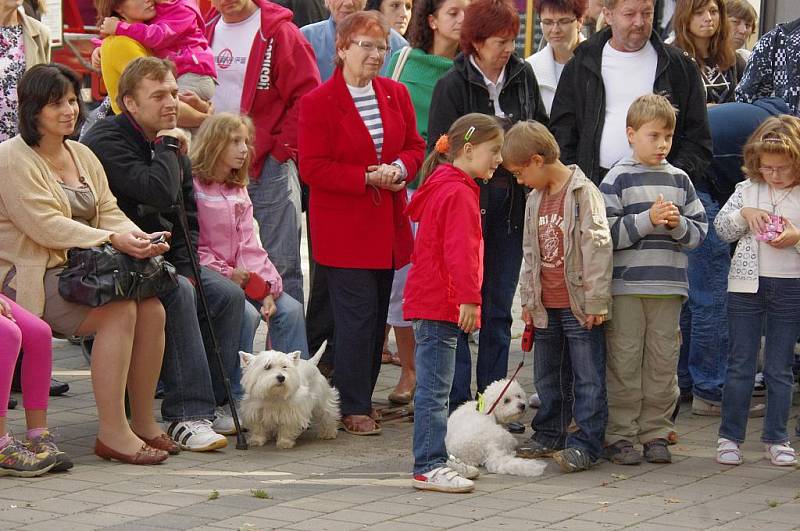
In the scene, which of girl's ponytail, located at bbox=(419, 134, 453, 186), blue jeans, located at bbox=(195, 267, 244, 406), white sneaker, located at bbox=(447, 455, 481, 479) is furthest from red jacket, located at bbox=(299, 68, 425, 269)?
white sneaker, located at bbox=(447, 455, 481, 479)

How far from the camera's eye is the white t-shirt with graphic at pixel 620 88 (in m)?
7.16

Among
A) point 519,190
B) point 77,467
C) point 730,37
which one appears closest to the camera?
point 77,467

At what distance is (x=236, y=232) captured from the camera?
290 inches

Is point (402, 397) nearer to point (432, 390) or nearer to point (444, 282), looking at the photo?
point (432, 390)

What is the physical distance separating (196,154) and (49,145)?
98 centimetres

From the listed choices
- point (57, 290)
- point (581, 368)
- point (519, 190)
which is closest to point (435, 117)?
point (519, 190)

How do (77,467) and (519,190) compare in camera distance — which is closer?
(77,467)

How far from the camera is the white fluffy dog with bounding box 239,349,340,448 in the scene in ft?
22.1

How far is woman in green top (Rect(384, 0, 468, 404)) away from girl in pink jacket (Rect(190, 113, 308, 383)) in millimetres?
715

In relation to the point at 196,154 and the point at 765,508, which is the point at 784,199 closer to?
the point at 765,508

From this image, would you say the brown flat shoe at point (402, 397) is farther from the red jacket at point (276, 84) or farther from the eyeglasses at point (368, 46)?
the eyeglasses at point (368, 46)

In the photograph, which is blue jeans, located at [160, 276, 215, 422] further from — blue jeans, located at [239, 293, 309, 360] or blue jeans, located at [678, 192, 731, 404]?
blue jeans, located at [678, 192, 731, 404]

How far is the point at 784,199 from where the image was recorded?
6.60 meters

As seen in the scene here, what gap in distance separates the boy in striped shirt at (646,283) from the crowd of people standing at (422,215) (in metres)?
0.01
